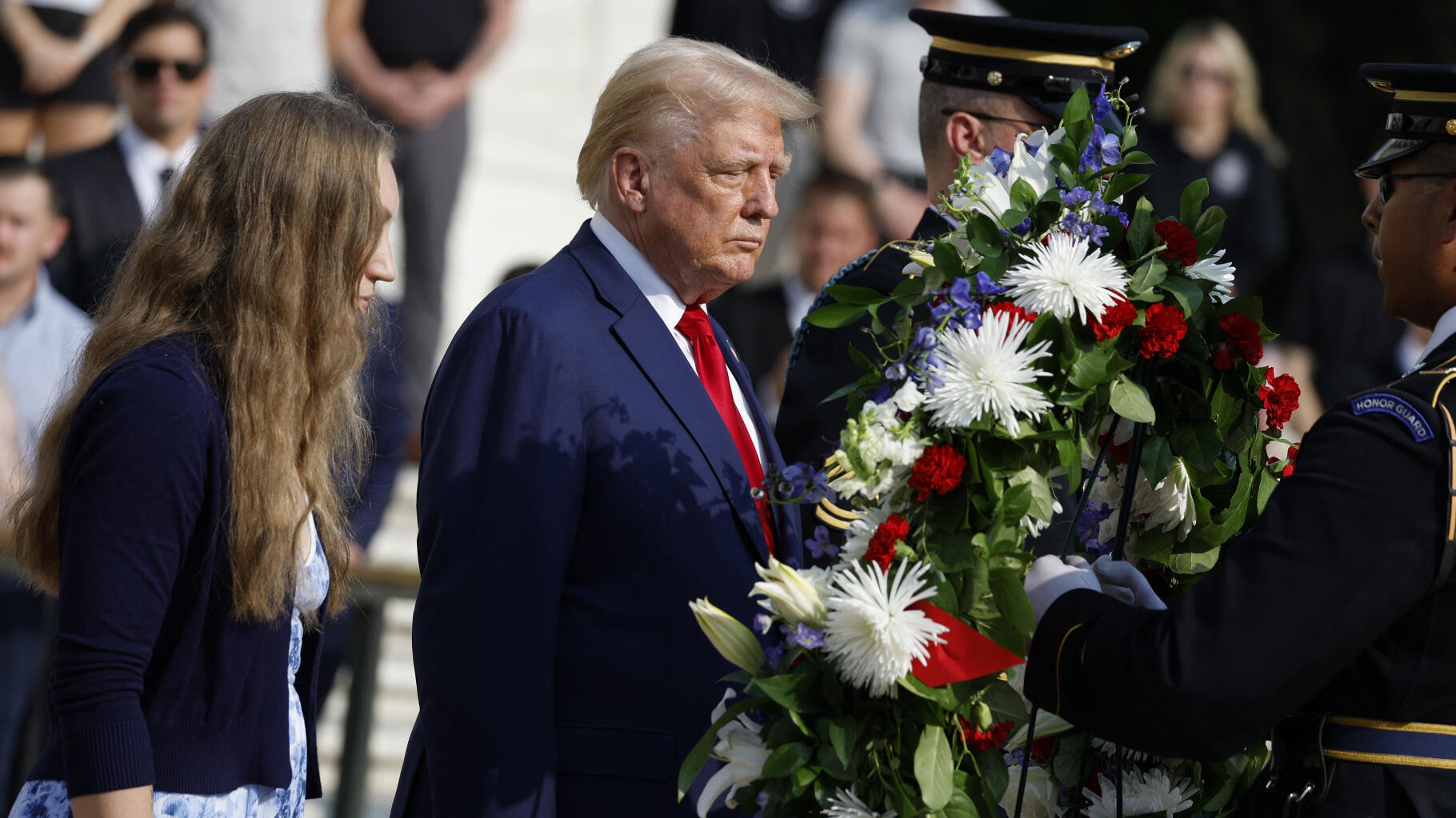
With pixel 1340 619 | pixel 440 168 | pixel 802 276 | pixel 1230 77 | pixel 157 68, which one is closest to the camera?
pixel 1340 619

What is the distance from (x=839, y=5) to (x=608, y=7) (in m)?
1.33

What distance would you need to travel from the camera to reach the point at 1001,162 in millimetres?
2410

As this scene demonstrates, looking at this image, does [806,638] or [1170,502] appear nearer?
[806,638]

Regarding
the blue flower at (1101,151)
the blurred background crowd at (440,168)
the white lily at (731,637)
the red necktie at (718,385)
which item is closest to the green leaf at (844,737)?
the white lily at (731,637)

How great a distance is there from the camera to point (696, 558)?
254 centimetres

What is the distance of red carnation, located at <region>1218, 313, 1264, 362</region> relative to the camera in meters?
2.44

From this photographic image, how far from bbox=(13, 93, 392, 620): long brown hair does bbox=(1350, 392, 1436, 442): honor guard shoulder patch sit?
60.6 inches

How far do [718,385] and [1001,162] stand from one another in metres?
0.70

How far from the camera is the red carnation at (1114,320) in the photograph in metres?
2.29

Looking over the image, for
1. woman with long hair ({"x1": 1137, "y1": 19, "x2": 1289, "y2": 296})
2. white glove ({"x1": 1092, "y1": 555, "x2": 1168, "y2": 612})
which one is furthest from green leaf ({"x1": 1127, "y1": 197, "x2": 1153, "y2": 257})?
woman with long hair ({"x1": 1137, "y1": 19, "x2": 1289, "y2": 296})

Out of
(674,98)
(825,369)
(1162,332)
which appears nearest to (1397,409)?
(1162,332)

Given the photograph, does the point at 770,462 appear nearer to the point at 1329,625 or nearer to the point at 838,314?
the point at 838,314

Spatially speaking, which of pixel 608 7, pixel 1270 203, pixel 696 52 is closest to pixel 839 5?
pixel 608 7

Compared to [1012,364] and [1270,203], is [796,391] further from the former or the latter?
[1270,203]
